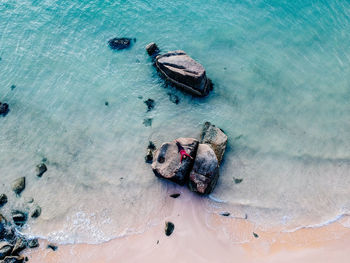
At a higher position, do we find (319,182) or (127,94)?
(319,182)

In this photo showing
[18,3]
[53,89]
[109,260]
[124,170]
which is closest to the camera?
[109,260]

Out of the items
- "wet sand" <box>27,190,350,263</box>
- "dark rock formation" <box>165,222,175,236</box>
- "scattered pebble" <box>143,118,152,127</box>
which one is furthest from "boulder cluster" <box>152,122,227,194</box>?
"scattered pebble" <box>143,118,152,127</box>

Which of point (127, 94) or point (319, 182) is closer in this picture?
point (319, 182)

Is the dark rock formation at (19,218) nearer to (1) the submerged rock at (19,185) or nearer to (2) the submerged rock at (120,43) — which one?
(1) the submerged rock at (19,185)

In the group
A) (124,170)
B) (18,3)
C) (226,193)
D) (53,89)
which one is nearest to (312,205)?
(226,193)

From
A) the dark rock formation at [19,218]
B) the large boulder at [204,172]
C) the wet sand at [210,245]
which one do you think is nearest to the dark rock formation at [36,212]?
the dark rock formation at [19,218]

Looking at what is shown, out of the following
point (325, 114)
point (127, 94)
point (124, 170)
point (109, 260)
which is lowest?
point (109, 260)

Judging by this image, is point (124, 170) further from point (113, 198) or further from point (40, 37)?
point (40, 37)

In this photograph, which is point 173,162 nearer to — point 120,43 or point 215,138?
point 215,138
